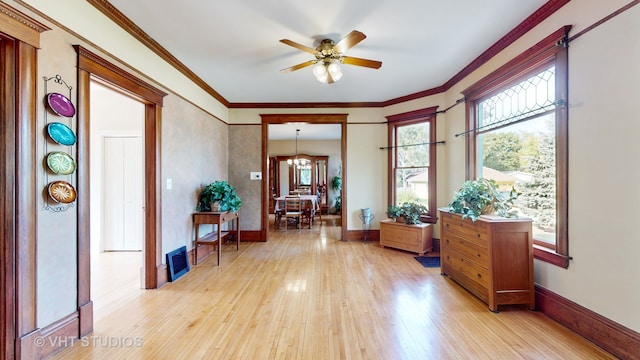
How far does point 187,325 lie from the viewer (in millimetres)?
2254

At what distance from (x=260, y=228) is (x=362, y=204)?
209cm

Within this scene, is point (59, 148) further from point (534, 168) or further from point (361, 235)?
point (361, 235)

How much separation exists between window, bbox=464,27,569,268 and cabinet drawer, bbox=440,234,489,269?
1.63 feet

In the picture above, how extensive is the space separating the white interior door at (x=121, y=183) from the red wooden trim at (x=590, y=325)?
17.8 feet

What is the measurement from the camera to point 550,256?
2.36 m

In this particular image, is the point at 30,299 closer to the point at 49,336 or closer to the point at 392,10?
the point at 49,336

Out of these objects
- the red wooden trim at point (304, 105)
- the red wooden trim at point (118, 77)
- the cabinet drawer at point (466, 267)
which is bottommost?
the cabinet drawer at point (466, 267)

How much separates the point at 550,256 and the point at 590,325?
0.56 meters

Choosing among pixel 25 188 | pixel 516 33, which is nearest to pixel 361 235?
pixel 516 33

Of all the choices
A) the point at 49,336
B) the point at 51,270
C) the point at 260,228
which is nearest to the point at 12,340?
the point at 49,336

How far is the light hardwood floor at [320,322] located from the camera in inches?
74.8

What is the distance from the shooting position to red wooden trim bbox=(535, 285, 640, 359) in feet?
5.75

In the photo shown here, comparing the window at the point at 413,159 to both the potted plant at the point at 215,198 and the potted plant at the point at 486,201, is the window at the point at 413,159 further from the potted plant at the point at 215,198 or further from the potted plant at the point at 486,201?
the potted plant at the point at 215,198

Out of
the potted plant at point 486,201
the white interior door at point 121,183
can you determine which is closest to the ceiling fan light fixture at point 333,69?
the potted plant at point 486,201
